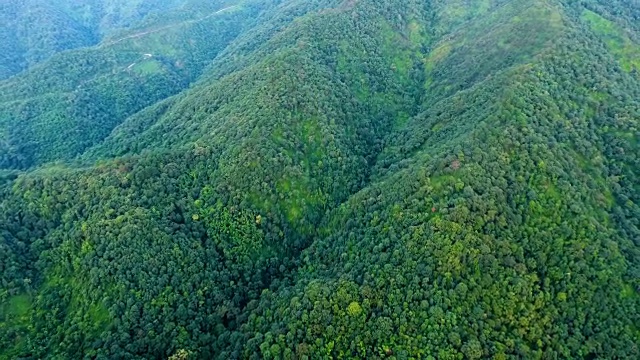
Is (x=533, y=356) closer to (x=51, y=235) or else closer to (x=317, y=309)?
(x=317, y=309)

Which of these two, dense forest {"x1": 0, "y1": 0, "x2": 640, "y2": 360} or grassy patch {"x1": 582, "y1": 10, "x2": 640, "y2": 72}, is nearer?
dense forest {"x1": 0, "y1": 0, "x2": 640, "y2": 360}

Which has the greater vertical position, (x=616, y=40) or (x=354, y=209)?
(x=354, y=209)

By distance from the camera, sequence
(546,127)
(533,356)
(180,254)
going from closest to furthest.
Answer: (533,356) < (180,254) < (546,127)

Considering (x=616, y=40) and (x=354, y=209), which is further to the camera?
(x=616, y=40)

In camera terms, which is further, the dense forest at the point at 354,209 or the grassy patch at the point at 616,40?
the grassy patch at the point at 616,40

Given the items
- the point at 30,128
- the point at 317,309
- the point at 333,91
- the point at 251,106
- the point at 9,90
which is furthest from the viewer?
the point at 9,90

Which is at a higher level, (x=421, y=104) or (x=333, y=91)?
(x=333, y=91)

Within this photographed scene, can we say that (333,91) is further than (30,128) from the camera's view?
No

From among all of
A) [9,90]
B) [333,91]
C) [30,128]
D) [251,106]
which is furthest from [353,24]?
[9,90]
